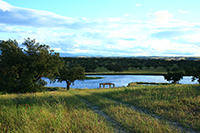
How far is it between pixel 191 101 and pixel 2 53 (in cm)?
3161

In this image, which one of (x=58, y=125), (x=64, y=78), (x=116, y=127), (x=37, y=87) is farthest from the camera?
(x=64, y=78)

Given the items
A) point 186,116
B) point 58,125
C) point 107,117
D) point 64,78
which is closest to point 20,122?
point 58,125

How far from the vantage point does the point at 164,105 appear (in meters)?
11.4

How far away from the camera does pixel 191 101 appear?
11766 mm

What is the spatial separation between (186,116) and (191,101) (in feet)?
9.95

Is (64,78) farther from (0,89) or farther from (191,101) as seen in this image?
(191,101)

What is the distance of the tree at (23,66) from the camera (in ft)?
98.2

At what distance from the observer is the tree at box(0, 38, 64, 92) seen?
29.9 meters

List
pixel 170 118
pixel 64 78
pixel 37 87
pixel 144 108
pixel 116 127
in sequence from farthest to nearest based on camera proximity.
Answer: pixel 64 78, pixel 37 87, pixel 144 108, pixel 170 118, pixel 116 127

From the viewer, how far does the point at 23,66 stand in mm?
31578

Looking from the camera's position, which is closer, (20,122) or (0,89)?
(20,122)

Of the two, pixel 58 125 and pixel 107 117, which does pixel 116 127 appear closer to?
pixel 107 117

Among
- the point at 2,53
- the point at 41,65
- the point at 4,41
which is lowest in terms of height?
the point at 41,65

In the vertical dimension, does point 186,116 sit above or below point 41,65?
below
